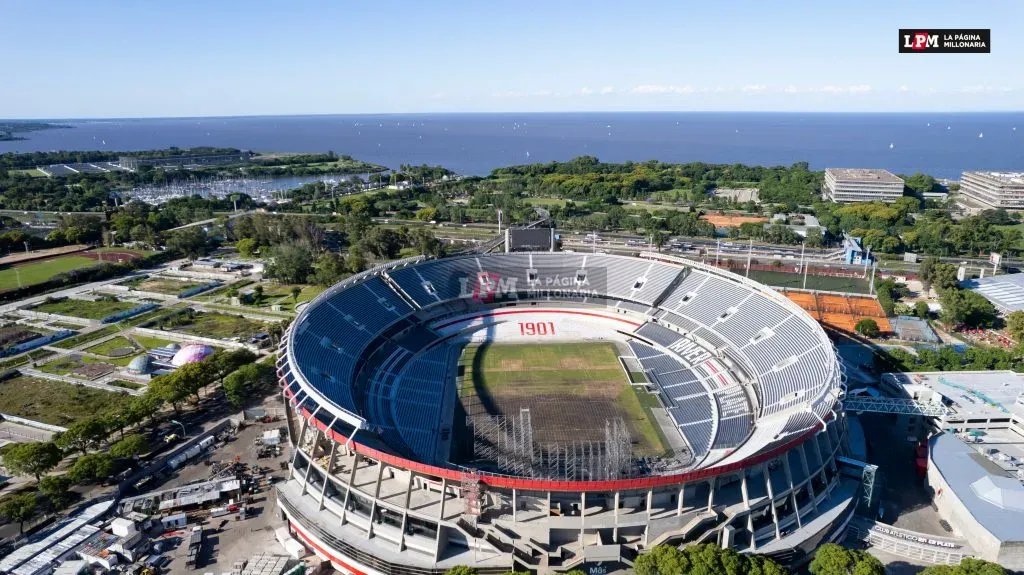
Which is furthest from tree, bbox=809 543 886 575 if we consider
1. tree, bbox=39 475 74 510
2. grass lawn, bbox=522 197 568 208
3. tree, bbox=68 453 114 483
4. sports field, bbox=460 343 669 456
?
grass lawn, bbox=522 197 568 208

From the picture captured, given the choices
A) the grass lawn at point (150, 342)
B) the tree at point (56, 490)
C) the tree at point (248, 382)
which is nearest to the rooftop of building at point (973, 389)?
the tree at point (248, 382)

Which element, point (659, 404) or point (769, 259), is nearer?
point (659, 404)

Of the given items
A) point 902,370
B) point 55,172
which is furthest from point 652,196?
point 55,172

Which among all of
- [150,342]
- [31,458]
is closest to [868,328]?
[31,458]

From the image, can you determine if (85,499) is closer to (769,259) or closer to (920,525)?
(920,525)

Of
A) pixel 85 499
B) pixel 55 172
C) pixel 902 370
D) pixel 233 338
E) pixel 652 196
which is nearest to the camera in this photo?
pixel 85 499

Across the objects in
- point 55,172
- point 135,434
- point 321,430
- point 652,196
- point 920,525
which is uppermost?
point 55,172
